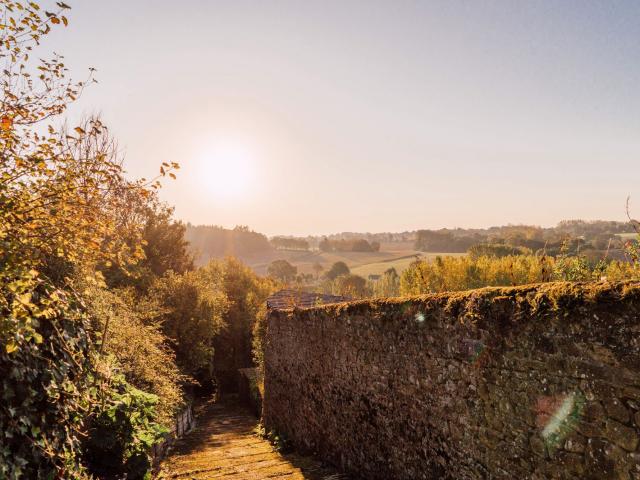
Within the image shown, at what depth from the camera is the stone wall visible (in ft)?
12.3

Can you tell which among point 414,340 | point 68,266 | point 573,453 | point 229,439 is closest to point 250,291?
point 229,439

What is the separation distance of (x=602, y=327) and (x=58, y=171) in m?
7.01

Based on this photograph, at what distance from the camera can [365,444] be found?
26.5 feet

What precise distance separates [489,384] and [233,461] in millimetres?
7723

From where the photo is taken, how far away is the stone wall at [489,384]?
148 inches

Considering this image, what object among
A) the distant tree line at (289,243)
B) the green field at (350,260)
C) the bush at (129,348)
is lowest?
the green field at (350,260)

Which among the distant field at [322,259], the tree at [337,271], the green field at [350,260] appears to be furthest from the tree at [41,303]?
the distant field at [322,259]

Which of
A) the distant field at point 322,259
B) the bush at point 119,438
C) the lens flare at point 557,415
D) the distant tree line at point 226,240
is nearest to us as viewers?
the lens flare at point 557,415

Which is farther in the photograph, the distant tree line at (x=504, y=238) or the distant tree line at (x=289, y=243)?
the distant tree line at (x=289, y=243)

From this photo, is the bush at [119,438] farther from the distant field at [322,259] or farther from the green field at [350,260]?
the distant field at [322,259]

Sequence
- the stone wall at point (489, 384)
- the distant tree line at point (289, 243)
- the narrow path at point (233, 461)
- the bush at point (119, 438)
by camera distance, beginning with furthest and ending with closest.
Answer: the distant tree line at point (289, 243)
the narrow path at point (233, 461)
the bush at point (119, 438)
the stone wall at point (489, 384)

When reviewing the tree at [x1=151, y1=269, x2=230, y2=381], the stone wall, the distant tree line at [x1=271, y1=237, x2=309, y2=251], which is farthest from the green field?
the stone wall

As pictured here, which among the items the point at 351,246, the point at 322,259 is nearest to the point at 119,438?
the point at 322,259

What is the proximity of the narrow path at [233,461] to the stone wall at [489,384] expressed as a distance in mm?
824
